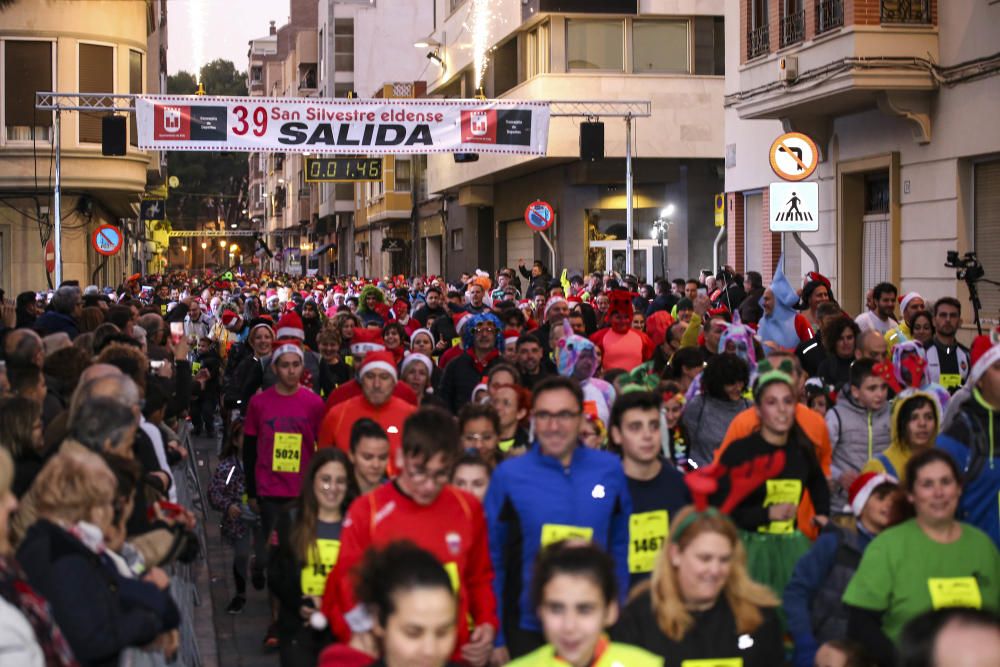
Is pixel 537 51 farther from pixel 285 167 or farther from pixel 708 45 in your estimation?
pixel 285 167

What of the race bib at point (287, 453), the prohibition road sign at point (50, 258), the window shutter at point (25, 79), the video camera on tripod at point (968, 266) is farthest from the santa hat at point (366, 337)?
the window shutter at point (25, 79)

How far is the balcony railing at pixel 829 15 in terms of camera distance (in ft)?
68.7

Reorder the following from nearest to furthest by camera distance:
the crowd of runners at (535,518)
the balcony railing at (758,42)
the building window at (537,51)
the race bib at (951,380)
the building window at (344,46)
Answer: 1. the crowd of runners at (535,518)
2. the race bib at (951,380)
3. the balcony railing at (758,42)
4. the building window at (537,51)
5. the building window at (344,46)

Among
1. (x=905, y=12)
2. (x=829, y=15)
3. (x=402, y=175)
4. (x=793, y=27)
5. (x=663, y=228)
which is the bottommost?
(x=663, y=228)

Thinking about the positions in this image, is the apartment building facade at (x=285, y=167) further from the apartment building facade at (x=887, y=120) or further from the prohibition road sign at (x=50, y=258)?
the apartment building facade at (x=887, y=120)

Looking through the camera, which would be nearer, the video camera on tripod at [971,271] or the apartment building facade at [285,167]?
the video camera on tripod at [971,271]

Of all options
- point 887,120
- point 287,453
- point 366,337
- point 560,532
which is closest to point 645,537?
point 560,532

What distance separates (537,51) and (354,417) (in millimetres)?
28521

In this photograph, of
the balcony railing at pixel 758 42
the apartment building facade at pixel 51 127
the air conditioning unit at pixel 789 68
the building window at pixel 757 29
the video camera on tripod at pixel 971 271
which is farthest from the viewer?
the apartment building facade at pixel 51 127

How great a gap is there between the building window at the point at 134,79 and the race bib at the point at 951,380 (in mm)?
26679

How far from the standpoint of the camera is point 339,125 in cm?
2538

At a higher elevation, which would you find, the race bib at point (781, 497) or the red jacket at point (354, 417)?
the red jacket at point (354, 417)

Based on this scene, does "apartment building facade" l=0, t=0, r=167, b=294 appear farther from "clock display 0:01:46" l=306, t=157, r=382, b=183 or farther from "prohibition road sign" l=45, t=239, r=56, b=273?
"prohibition road sign" l=45, t=239, r=56, b=273

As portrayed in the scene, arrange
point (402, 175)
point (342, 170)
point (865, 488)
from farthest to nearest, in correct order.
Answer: point (402, 175) < point (342, 170) < point (865, 488)
